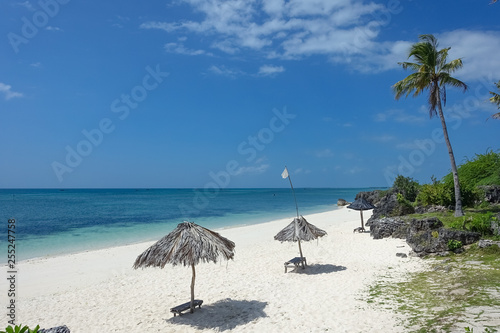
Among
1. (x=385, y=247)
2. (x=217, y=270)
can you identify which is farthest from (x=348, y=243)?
(x=217, y=270)

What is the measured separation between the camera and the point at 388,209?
2022 cm

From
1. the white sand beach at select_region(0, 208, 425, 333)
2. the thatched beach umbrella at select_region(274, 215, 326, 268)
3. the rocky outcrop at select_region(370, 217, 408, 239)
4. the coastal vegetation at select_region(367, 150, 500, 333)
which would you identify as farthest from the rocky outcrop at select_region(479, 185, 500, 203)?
the thatched beach umbrella at select_region(274, 215, 326, 268)

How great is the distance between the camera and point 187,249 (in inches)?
302

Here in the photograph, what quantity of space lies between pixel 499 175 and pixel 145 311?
935 inches

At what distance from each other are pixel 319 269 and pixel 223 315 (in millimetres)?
4706

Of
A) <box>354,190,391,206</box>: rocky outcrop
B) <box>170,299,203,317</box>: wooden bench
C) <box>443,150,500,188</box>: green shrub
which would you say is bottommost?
<box>170,299,203,317</box>: wooden bench

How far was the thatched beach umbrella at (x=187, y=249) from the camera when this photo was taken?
25.0 ft

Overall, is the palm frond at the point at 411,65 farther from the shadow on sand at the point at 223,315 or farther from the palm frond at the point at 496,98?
the shadow on sand at the point at 223,315

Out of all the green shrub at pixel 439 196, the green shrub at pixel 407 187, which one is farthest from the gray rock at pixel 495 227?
the green shrub at pixel 407 187

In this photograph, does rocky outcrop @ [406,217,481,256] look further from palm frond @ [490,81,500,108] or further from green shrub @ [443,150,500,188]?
green shrub @ [443,150,500,188]

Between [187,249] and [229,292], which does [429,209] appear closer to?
[229,292]

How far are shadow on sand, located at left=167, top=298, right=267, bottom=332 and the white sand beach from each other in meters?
0.02

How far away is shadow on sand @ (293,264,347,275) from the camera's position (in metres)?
11.3

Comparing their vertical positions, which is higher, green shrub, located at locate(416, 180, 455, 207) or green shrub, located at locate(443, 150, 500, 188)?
green shrub, located at locate(443, 150, 500, 188)
